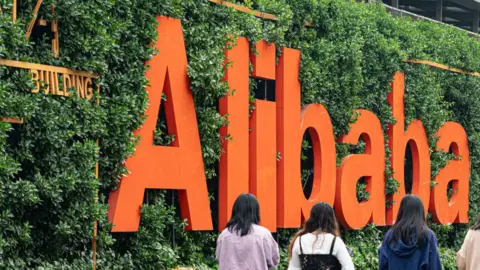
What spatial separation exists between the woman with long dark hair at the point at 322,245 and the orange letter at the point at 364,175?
7577 millimetres

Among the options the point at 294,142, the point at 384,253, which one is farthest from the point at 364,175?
the point at 384,253

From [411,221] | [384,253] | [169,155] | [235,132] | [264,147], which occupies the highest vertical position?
[235,132]

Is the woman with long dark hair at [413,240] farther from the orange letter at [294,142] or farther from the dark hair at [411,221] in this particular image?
the orange letter at [294,142]

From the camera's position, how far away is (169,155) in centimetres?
1369

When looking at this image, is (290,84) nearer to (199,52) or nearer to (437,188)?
(199,52)

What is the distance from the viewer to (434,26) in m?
20.8

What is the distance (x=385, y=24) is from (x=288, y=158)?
4.25m

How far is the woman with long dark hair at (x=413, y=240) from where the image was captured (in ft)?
31.1

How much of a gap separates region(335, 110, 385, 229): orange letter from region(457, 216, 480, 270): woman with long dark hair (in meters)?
6.94

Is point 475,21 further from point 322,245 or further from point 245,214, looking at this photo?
point 322,245

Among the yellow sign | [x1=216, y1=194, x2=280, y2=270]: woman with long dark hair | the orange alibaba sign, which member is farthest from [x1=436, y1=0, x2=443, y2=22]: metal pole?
[x1=216, y1=194, x2=280, y2=270]: woman with long dark hair

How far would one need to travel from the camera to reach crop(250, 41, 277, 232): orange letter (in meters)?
15.3

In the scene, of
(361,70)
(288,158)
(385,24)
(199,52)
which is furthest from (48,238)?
(385,24)

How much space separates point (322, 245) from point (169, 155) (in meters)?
4.51
